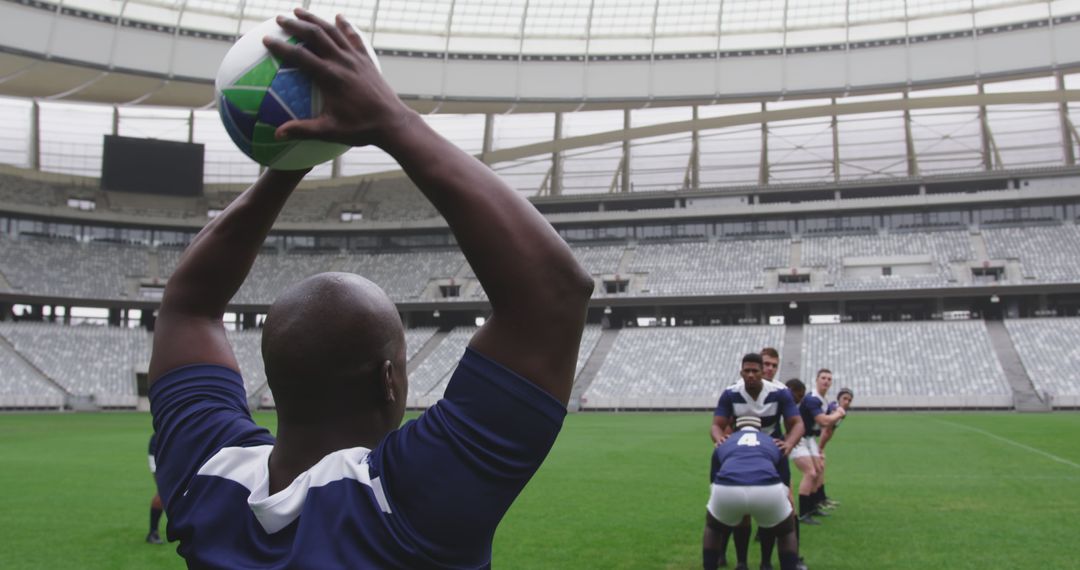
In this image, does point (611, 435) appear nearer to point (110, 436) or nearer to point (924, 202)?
point (110, 436)

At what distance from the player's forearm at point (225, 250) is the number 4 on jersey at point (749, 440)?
589 centimetres

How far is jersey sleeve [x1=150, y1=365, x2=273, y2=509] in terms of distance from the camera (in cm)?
204

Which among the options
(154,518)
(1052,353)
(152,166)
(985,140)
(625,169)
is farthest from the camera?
(625,169)

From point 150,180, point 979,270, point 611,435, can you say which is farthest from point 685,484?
point 150,180

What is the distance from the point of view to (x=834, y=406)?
13117mm

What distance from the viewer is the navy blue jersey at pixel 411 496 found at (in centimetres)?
162

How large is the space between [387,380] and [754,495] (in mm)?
5684

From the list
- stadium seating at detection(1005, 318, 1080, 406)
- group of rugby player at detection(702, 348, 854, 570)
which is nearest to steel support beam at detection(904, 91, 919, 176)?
stadium seating at detection(1005, 318, 1080, 406)

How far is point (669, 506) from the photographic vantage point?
12.1 metres

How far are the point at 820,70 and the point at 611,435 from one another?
2530 centimetres

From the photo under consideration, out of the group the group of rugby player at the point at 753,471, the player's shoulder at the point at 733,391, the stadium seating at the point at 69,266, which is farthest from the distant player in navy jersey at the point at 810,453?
the stadium seating at the point at 69,266

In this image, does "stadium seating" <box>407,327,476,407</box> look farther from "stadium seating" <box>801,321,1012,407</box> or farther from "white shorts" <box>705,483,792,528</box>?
"white shorts" <box>705,483,792,528</box>

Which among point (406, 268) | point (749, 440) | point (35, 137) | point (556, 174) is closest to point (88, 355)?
point (35, 137)

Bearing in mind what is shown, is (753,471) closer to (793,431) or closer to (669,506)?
(793,431)
